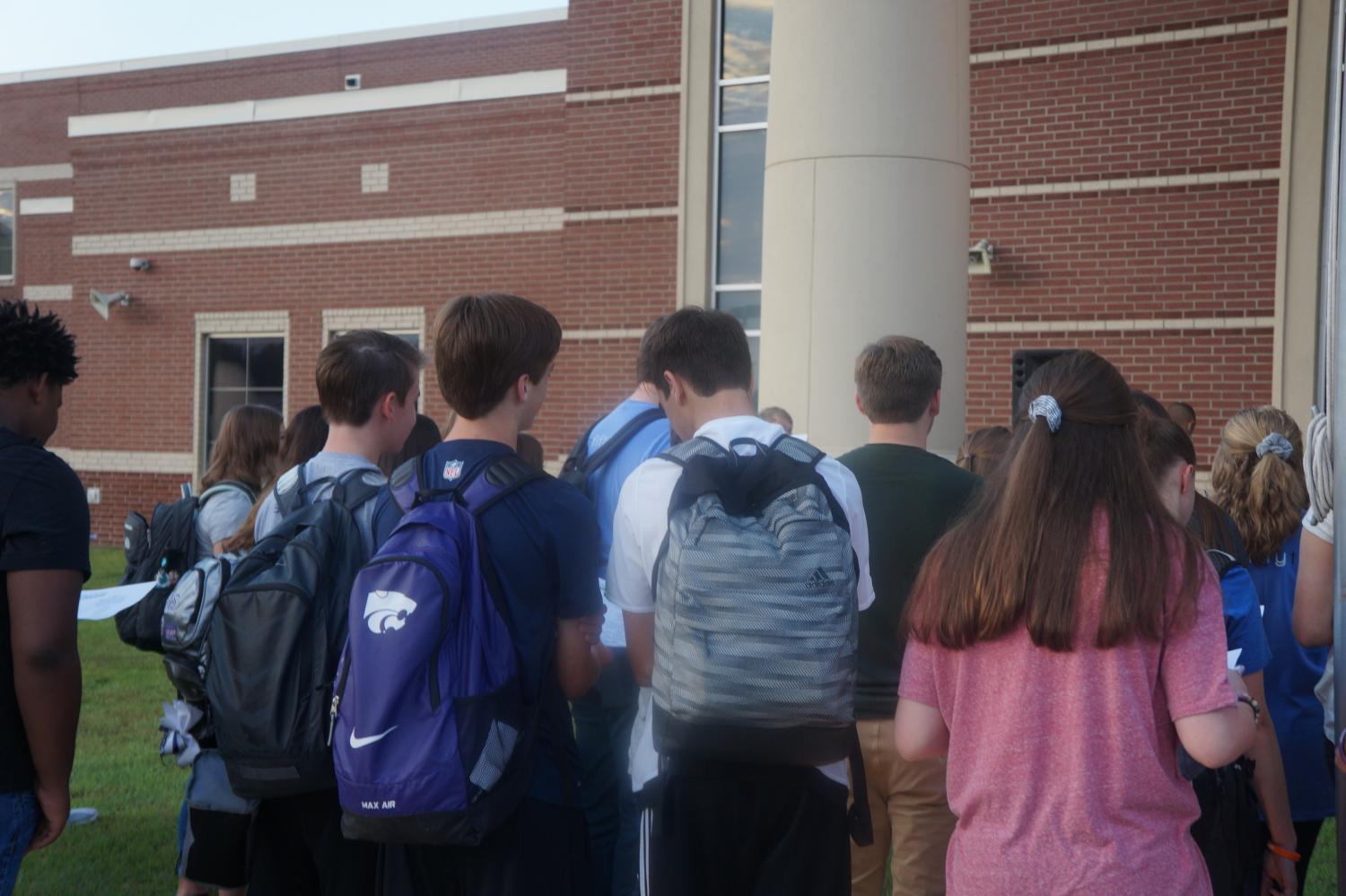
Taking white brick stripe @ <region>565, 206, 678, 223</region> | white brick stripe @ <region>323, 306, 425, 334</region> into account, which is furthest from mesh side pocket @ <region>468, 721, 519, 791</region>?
white brick stripe @ <region>323, 306, 425, 334</region>

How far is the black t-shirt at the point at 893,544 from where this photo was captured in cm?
365

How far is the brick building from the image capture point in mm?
11438

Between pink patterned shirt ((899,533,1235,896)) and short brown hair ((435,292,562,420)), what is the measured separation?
50.3 inches

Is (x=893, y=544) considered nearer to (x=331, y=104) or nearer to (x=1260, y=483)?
(x=1260, y=483)

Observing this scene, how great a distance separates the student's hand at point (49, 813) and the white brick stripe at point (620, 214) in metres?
11.3

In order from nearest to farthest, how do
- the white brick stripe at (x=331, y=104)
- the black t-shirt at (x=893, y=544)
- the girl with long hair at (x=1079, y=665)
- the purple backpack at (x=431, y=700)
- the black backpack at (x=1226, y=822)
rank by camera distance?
the girl with long hair at (x=1079, y=665) → the purple backpack at (x=431, y=700) → the black backpack at (x=1226, y=822) → the black t-shirt at (x=893, y=544) → the white brick stripe at (x=331, y=104)

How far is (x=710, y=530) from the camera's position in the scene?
2.68 m

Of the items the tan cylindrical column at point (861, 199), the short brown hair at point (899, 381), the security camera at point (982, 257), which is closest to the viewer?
the short brown hair at point (899, 381)

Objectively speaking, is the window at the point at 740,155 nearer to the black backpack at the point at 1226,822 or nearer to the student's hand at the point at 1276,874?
the student's hand at the point at 1276,874

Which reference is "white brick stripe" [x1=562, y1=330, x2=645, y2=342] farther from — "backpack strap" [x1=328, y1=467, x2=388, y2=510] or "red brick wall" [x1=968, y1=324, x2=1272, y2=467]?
"backpack strap" [x1=328, y1=467, x2=388, y2=510]

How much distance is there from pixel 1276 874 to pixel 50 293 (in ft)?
73.5

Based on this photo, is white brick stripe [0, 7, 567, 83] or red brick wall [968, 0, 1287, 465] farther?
white brick stripe [0, 7, 567, 83]

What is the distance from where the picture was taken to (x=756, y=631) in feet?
8.55

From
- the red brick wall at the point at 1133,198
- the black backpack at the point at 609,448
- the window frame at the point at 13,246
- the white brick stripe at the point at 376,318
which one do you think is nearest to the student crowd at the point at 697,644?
the black backpack at the point at 609,448
